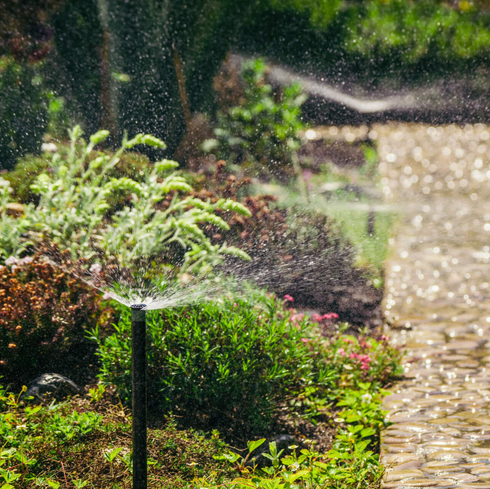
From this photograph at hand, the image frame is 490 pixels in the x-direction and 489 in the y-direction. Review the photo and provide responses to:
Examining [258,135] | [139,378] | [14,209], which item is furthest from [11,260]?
[258,135]

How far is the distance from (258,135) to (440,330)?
415cm

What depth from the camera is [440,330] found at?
13.9ft

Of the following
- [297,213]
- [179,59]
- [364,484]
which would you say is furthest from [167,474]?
[179,59]

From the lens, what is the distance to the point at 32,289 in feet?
10.7

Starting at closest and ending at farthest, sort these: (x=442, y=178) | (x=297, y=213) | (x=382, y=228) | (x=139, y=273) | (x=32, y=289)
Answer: (x=32, y=289), (x=139, y=273), (x=297, y=213), (x=382, y=228), (x=442, y=178)

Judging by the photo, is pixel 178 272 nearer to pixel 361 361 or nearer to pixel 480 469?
pixel 361 361

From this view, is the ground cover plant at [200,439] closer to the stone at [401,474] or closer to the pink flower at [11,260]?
the stone at [401,474]

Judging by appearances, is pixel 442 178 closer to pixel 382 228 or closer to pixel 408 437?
pixel 382 228

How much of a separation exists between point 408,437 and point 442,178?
25.0 ft

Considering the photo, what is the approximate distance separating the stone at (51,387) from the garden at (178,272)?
0.4 inches

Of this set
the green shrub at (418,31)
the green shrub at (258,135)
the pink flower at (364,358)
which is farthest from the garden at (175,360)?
the green shrub at (418,31)

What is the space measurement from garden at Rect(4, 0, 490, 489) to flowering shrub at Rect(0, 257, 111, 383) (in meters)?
0.01

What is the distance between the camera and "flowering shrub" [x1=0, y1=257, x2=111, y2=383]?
10.4 ft

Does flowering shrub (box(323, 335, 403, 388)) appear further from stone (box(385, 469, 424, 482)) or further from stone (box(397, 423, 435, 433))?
stone (box(385, 469, 424, 482))
